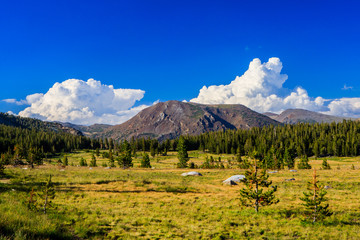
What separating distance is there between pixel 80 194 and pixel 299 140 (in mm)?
155739

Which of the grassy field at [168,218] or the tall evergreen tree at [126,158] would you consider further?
the tall evergreen tree at [126,158]

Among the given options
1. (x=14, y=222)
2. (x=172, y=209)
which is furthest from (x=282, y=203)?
(x=14, y=222)

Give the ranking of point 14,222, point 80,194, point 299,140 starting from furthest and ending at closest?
1. point 299,140
2. point 80,194
3. point 14,222

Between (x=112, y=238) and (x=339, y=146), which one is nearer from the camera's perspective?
(x=112, y=238)

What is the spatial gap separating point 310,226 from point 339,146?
→ 141m

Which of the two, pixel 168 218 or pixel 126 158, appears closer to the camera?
pixel 168 218

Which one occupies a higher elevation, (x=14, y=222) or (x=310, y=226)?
(x=14, y=222)

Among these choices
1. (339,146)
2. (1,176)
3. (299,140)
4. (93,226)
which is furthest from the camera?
(299,140)

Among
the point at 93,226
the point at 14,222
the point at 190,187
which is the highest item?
the point at 14,222

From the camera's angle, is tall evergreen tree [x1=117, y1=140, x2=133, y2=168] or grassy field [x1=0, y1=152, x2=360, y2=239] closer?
grassy field [x1=0, y1=152, x2=360, y2=239]

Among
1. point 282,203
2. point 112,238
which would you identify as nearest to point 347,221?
point 282,203

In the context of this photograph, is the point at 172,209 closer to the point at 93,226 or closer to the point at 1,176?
the point at 93,226

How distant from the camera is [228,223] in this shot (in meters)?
19.4

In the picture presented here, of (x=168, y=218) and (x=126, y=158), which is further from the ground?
(x=168, y=218)
